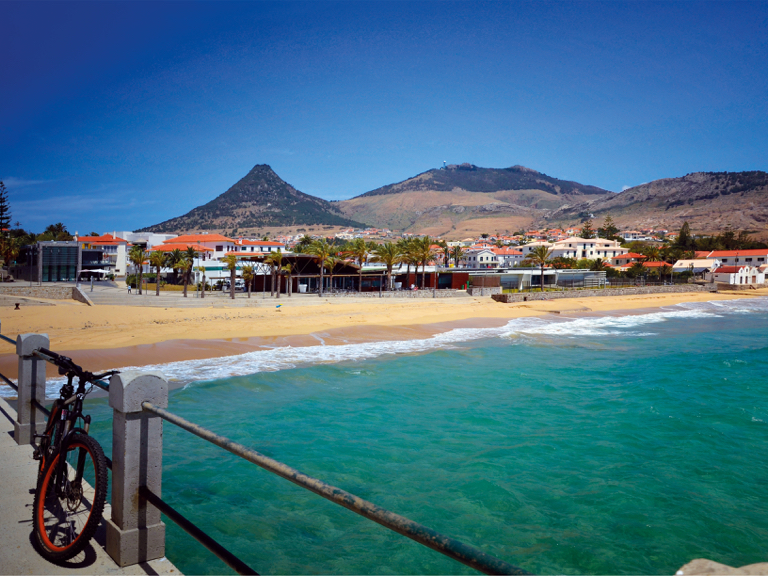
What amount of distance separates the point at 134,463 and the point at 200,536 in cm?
81

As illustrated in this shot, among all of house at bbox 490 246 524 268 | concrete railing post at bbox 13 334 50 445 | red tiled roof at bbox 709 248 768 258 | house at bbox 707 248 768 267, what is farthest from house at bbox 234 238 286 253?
house at bbox 707 248 768 267

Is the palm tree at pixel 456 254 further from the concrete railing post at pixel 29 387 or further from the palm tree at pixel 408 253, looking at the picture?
the concrete railing post at pixel 29 387

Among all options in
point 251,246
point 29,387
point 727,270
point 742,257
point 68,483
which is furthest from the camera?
point 742,257

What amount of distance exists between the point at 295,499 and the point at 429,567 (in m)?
2.51

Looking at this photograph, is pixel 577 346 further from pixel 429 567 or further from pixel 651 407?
pixel 429 567

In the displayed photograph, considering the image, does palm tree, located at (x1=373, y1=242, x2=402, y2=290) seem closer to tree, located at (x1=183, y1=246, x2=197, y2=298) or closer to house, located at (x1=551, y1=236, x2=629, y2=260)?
tree, located at (x1=183, y1=246, x2=197, y2=298)

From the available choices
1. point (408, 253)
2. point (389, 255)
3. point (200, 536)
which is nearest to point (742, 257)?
point (408, 253)

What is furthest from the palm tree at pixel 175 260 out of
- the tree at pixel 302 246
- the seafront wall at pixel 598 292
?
the seafront wall at pixel 598 292

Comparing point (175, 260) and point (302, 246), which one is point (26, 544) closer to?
point (175, 260)

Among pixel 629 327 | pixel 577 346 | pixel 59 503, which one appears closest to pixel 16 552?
pixel 59 503

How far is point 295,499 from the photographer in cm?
771

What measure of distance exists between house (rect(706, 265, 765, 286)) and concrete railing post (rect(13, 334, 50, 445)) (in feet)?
335

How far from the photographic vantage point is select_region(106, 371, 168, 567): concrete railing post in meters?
3.13

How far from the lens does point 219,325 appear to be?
26266 millimetres
